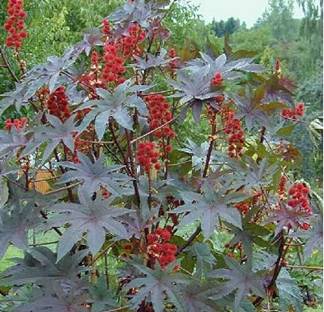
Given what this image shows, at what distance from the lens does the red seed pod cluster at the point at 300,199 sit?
3.25 ft

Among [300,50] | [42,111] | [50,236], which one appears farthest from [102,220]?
[300,50]

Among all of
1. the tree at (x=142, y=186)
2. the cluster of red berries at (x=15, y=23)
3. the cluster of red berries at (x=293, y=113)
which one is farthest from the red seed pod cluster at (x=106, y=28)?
the cluster of red berries at (x=293, y=113)

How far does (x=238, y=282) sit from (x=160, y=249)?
13 centimetres

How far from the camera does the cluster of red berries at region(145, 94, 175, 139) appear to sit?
41.9 inches

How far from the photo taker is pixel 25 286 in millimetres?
1092

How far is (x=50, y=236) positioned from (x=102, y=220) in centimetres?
71

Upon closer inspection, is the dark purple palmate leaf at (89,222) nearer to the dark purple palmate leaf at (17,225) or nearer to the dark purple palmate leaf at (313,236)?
the dark purple palmate leaf at (17,225)

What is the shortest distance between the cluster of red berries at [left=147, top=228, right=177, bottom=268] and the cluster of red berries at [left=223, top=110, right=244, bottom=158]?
200 millimetres

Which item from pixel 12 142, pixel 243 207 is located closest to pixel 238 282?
pixel 243 207

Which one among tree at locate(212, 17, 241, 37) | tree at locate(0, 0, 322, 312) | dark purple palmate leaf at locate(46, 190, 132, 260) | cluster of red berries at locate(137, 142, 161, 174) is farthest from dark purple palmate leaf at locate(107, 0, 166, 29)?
dark purple palmate leaf at locate(46, 190, 132, 260)

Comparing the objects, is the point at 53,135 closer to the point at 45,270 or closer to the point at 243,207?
the point at 45,270

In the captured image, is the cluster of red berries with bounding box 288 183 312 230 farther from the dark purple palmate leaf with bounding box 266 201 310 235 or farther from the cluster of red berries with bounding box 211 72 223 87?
the cluster of red berries with bounding box 211 72 223 87

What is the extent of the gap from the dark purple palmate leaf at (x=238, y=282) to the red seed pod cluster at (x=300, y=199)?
119 mm

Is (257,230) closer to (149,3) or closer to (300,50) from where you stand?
(149,3)
